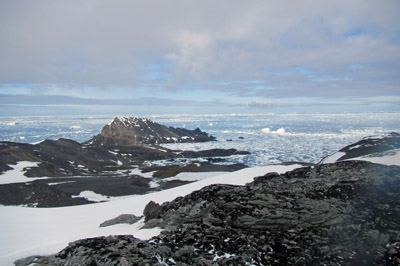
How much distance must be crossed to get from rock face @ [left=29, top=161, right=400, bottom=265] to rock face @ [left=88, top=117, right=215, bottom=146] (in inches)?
4508

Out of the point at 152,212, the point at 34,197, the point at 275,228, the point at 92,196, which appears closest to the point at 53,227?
the point at 152,212

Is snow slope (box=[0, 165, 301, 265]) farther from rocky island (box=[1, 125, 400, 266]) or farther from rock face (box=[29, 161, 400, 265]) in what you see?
rock face (box=[29, 161, 400, 265])

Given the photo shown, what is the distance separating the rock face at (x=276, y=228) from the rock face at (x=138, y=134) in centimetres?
11451

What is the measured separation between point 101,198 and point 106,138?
93.3 metres

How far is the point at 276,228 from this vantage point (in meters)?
7.57

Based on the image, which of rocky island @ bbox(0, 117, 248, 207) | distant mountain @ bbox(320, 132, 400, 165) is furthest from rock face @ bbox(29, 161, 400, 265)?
rocky island @ bbox(0, 117, 248, 207)

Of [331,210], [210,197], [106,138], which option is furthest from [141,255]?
[106,138]

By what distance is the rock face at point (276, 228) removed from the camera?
21.0 feet

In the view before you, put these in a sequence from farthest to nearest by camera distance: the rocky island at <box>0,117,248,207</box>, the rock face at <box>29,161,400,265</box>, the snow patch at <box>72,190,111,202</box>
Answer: the snow patch at <box>72,190,111,202</box> < the rocky island at <box>0,117,248,207</box> < the rock face at <box>29,161,400,265</box>

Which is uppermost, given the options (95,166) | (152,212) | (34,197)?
(152,212)

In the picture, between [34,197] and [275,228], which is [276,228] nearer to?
[275,228]

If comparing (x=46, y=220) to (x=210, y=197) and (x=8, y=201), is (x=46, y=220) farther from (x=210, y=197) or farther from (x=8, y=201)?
(x=8, y=201)

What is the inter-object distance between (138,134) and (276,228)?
12744cm

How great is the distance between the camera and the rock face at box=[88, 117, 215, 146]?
122500 mm
